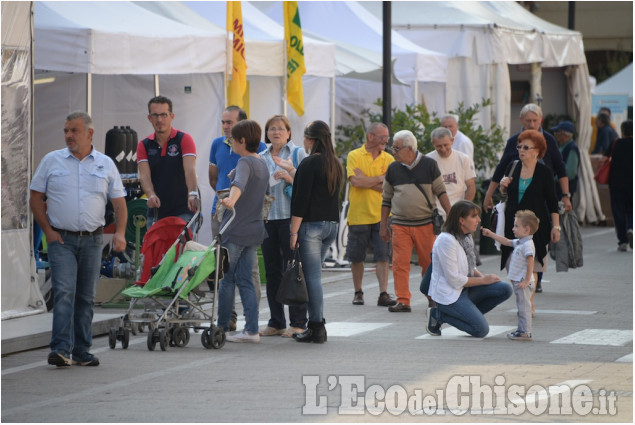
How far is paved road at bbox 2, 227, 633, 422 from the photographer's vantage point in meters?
7.88

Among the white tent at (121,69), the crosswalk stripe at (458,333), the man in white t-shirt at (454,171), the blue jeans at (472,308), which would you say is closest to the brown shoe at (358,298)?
the man in white t-shirt at (454,171)

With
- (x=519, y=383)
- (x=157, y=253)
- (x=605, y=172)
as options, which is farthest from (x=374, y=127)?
(x=605, y=172)

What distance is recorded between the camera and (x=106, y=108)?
17.4m

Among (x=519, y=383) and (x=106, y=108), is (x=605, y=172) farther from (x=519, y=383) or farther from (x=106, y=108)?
(x=519, y=383)

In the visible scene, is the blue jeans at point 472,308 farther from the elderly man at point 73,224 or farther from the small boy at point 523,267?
the elderly man at point 73,224

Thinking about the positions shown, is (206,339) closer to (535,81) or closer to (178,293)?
(178,293)

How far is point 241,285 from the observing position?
1105 centimetres

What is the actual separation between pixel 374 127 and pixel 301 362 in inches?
178

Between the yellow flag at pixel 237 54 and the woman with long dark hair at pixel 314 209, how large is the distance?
5047 mm

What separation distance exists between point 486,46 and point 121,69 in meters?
11.0

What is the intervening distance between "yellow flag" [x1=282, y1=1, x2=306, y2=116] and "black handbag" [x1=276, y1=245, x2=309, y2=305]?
6.72 m

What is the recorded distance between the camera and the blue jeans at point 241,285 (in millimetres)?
10984

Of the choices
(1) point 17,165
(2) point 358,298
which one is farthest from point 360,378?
(2) point 358,298

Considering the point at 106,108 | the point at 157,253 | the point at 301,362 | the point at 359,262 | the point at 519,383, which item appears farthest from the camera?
the point at 106,108
